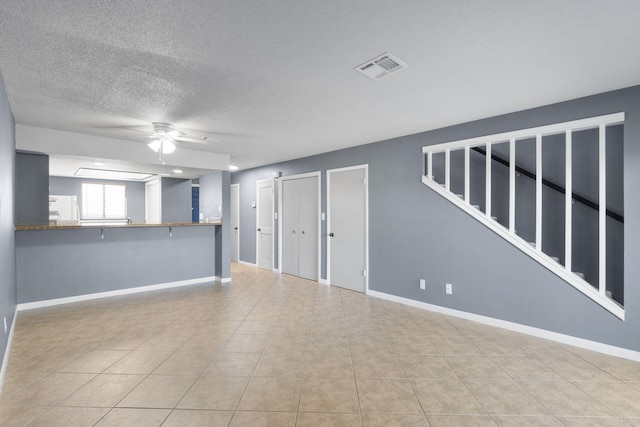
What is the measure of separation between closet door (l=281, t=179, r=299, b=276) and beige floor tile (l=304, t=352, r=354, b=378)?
11.6ft

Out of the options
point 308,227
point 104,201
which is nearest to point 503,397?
point 308,227

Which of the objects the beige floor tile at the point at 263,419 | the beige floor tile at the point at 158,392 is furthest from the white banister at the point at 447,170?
the beige floor tile at the point at 158,392

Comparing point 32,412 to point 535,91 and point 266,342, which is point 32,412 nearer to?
point 266,342

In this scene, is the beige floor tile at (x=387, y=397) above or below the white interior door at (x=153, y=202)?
below

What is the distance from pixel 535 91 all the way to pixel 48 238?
611 centimetres

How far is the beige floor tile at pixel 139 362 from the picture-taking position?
97.6 inches

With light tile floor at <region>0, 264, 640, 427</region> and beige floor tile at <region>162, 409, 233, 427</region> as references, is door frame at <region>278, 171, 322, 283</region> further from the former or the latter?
beige floor tile at <region>162, 409, 233, 427</region>

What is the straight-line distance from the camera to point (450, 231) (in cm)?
392

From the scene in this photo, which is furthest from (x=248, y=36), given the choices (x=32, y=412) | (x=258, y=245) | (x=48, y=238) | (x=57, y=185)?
(x=57, y=185)

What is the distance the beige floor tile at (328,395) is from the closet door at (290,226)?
396 cm

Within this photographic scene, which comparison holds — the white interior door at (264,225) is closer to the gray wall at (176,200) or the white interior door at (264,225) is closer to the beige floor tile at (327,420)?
the gray wall at (176,200)

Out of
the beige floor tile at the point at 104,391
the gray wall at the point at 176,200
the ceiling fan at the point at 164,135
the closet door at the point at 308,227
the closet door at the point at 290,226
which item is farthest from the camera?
the gray wall at the point at 176,200

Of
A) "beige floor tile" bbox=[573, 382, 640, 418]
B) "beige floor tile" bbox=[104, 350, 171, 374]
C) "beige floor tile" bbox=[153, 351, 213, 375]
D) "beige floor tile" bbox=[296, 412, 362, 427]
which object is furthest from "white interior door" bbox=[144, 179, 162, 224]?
"beige floor tile" bbox=[573, 382, 640, 418]

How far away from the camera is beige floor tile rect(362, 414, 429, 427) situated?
1854 millimetres
